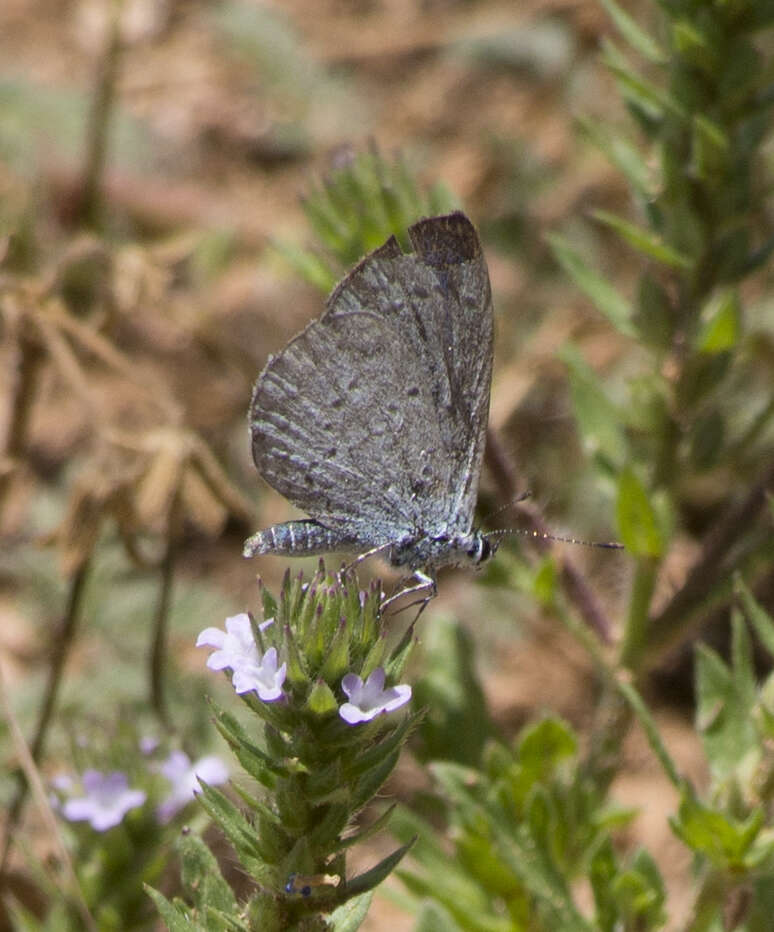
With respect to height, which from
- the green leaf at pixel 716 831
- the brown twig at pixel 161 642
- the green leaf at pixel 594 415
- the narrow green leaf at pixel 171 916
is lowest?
the green leaf at pixel 716 831

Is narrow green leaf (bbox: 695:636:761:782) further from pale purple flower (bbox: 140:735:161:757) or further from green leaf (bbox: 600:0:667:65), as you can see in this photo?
green leaf (bbox: 600:0:667:65)

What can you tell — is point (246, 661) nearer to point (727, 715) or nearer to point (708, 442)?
point (727, 715)

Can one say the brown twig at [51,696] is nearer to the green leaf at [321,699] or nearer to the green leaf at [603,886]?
the green leaf at [603,886]

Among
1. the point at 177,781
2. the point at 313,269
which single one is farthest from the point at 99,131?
the point at 177,781

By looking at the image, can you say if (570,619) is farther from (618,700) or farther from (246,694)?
(246,694)

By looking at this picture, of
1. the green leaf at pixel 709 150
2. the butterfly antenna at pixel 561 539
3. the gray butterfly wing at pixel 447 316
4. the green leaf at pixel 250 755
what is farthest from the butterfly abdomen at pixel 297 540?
the green leaf at pixel 709 150

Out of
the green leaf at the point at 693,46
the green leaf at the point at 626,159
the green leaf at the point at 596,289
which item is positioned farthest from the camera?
the green leaf at the point at 596,289

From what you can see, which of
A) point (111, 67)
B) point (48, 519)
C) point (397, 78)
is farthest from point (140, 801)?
point (397, 78)
